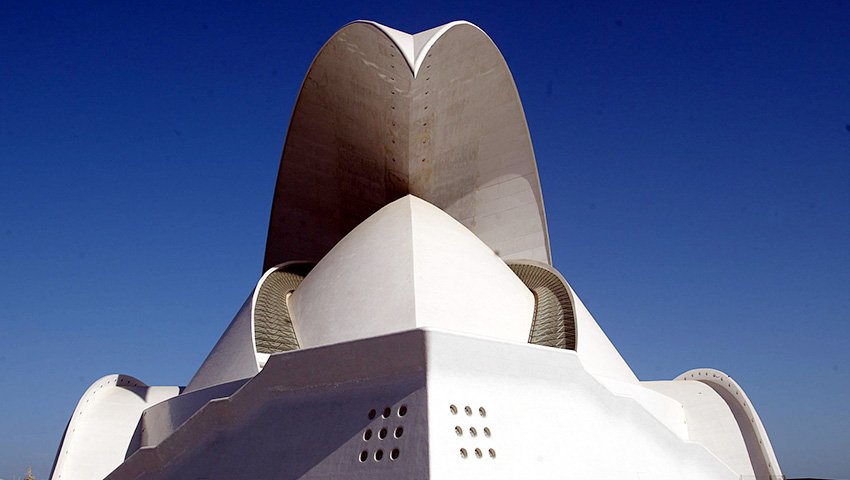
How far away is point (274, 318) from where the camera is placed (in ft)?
41.2

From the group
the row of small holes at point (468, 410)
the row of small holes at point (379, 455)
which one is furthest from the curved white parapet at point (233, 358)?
the row of small holes at point (468, 410)

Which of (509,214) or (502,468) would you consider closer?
(502,468)

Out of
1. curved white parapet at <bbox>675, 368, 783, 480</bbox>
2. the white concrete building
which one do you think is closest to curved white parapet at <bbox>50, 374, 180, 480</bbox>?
the white concrete building

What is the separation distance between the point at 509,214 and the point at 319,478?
10391mm

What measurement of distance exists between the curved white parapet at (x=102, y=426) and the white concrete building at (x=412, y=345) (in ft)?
0.12

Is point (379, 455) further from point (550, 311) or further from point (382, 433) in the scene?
point (550, 311)

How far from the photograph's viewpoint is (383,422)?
291 inches

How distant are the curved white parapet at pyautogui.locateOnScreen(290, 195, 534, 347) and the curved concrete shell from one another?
9.24 feet

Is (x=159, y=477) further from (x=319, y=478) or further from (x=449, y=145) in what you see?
(x=449, y=145)

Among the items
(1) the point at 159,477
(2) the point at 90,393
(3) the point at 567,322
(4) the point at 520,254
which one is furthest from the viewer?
(4) the point at 520,254

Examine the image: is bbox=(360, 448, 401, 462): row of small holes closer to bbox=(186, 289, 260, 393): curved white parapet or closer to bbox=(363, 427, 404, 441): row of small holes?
bbox=(363, 427, 404, 441): row of small holes

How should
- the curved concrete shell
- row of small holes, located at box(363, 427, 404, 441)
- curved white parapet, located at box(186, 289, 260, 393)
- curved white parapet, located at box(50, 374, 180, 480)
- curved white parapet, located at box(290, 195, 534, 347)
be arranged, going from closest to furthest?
row of small holes, located at box(363, 427, 404, 441), curved white parapet, located at box(186, 289, 260, 393), curved white parapet, located at box(290, 195, 534, 347), curved white parapet, located at box(50, 374, 180, 480), the curved concrete shell

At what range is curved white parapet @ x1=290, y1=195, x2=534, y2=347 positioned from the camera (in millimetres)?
11188

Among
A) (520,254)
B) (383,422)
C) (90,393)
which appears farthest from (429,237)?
(90,393)
